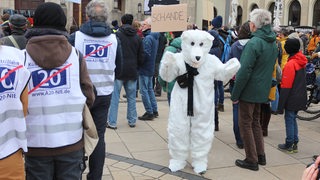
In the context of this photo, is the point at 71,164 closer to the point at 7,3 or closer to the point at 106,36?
the point at 106,36

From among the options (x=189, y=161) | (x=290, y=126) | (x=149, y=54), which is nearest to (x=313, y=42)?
(x=149, y=54)

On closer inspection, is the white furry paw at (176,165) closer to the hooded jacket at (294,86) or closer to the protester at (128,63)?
the hooded jacket at (294,86)

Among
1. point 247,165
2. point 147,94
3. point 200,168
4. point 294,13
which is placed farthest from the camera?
point 294,13

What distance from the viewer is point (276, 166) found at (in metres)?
5.23

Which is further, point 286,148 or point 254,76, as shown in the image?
point 286,148

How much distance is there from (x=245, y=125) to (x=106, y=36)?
2.09m

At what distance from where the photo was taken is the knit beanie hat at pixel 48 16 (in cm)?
283

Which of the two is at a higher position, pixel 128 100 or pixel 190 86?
pixel 190 86

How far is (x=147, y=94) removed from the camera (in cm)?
760

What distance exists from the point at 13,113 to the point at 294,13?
3828 cm

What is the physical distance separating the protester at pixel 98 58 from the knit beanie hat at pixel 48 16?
119 cm

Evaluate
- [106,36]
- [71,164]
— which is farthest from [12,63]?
[106,36]

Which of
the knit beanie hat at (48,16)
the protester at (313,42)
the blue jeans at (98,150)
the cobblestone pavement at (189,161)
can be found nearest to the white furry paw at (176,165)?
the cobblestone pavement at (189,161)

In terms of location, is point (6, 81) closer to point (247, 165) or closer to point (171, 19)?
point (247, 165)
